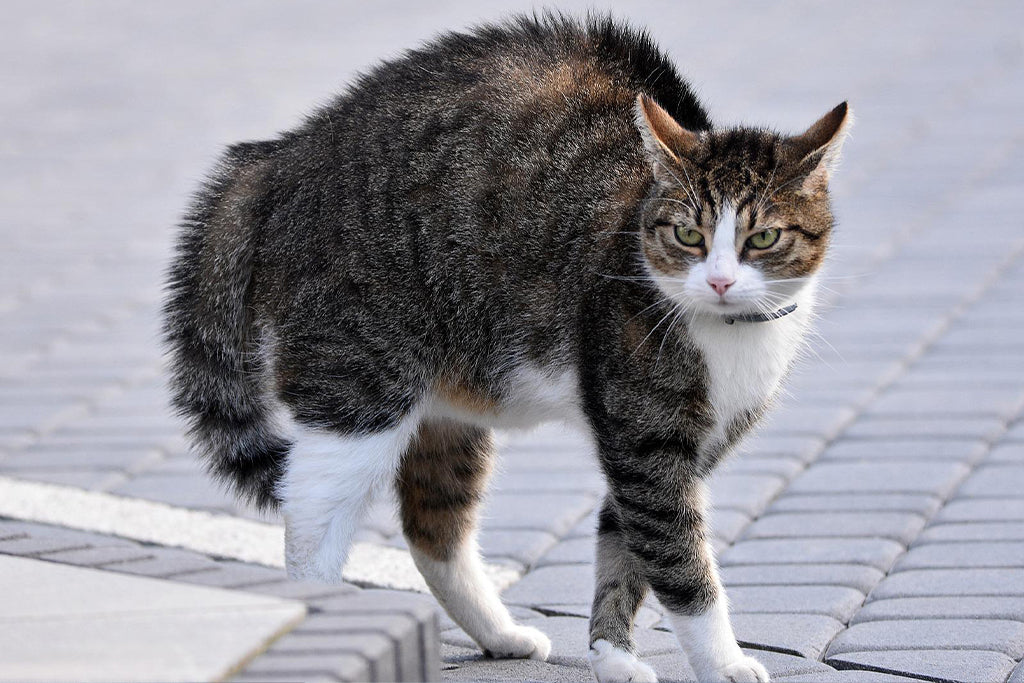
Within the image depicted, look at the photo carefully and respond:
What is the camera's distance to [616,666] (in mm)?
3834

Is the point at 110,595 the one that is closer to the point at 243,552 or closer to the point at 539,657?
the point at 539,657

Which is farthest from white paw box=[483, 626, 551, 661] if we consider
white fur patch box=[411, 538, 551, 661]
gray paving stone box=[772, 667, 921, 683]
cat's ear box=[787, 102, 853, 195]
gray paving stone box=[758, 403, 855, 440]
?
gray paving stone box=[758, 403, 855, 440]

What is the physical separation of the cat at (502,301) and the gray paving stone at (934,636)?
40 cm

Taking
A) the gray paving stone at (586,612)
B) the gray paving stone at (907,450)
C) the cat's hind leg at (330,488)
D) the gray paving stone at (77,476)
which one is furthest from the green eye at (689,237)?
the gray paving stone at (77,476)

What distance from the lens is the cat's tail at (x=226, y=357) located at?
4.20m

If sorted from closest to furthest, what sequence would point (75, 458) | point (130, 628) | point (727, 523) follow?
point (130, 628) → point (727, 523) → point (75, 458)

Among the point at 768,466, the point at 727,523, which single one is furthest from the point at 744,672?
the point at 768,466

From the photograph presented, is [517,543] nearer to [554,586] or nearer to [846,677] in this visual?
[554,586]

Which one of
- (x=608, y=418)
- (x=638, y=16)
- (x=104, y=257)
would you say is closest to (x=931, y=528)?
(x=608, y=418)

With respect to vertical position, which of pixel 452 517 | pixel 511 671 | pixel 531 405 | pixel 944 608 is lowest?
pixel 511 671

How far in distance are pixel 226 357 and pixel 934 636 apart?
1.99 metres

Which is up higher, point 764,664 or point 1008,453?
point 1008,453

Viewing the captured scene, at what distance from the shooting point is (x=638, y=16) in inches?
562

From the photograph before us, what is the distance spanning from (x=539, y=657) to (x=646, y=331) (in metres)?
0.94
